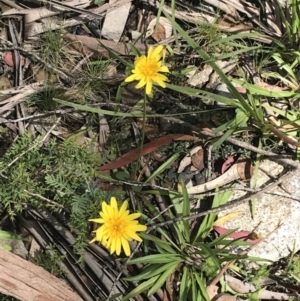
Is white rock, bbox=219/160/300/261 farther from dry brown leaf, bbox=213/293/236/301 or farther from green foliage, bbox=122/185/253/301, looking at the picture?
dry brown leaf, bbox=213/293/236/301

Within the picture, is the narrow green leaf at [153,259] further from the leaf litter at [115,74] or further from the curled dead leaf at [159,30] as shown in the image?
the curled dead leaf at [159,30]

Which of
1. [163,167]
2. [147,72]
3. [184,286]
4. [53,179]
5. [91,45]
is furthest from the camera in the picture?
[91,45]

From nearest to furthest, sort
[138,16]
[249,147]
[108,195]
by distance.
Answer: [108,195], [249,147], [138,16]

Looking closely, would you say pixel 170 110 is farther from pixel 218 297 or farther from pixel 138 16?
pixel 218 297

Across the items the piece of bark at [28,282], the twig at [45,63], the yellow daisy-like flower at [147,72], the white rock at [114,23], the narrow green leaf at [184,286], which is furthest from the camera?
the white rock at [114,23]

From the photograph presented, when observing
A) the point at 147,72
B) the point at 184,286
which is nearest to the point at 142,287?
the point at 184,286

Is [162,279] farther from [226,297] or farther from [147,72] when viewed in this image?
[147,72]

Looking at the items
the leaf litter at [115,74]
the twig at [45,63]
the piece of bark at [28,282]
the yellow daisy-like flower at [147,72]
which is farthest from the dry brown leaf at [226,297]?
the twig at [45,63]

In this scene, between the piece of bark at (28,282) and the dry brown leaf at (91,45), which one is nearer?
the piece of bark at (28,282)

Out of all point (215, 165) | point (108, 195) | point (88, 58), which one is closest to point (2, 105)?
point (88, 58)
